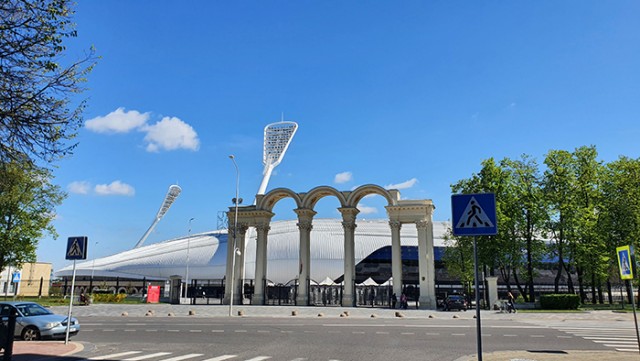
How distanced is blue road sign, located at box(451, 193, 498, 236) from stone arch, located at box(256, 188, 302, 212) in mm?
40094

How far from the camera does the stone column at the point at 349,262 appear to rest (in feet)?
150

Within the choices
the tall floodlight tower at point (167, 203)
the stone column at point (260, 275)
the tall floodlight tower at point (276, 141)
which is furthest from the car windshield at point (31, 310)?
the tall floodlight tower at point (167, 203)

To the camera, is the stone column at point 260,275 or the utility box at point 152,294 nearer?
the stone column at point 260,275

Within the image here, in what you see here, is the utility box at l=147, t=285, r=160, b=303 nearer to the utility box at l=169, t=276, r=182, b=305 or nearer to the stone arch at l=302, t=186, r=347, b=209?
the utility box at l=169, t=276, r=182, b=305

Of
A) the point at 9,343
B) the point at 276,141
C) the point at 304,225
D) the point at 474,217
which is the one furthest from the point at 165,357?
the point at 276,141

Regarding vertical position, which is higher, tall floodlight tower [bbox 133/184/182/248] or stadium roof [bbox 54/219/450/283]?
tall floodlight tower [bbox 133/184/182/248]

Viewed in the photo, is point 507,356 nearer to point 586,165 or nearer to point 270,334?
point 270,334

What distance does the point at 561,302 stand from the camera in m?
41.4

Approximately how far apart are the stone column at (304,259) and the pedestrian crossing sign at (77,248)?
32391mm

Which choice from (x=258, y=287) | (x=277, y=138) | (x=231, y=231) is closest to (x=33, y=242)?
(x=231, y=231)

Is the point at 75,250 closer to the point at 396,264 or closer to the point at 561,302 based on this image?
the point at 396,264

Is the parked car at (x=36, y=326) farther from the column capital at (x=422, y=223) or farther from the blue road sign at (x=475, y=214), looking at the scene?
the column capital at (x=422, y=223)

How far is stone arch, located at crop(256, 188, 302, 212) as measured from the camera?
49250 mm

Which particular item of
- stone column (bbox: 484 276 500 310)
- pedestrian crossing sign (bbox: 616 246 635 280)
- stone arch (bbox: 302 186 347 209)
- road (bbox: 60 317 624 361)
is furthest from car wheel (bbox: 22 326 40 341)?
stone column (bbox: 484 276 500 310)
